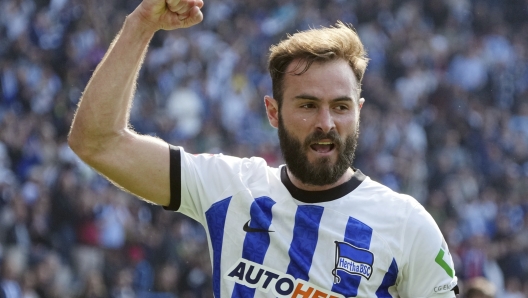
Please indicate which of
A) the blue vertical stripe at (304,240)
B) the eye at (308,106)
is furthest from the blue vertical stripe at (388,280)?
the eye at (308,106)

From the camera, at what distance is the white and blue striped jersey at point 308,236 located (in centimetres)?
317

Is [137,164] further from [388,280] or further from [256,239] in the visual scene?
[388,280]

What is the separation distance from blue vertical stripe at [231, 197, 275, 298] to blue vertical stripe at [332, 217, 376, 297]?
29 centimetres

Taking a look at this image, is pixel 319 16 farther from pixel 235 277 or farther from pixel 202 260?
pixel 235 277

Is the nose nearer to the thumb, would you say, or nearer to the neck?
the neck

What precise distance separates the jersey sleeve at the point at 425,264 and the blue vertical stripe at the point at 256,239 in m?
0.51

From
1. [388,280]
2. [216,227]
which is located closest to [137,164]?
[216,227]

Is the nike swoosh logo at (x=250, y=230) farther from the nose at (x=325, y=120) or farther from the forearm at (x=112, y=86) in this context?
the forearm at (x=112, y=86)

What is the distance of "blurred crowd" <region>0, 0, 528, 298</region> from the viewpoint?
34.6 feet

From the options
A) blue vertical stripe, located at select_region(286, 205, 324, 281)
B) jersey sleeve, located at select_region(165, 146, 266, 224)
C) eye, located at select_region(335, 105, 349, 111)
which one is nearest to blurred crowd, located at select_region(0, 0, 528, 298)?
jersey sleeve, located at select_region(165, 146, 266, 224)

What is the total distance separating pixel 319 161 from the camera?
10.7 feet

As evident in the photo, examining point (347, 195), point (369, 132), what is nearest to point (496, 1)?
point (369, 132)

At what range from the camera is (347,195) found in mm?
3359

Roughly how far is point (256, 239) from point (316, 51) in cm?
75
